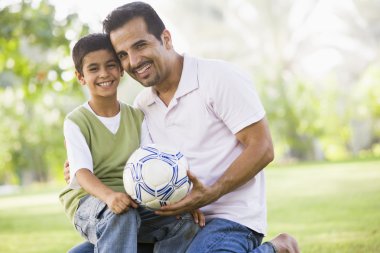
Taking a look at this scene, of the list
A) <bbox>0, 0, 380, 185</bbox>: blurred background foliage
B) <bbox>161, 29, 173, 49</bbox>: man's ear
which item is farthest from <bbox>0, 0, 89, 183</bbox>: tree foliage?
<bbox>161, 29, 173, 49</bbox>: man's ear

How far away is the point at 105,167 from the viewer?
328 cm

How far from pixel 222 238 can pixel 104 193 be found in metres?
0.65

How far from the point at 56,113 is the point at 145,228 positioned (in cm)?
2108

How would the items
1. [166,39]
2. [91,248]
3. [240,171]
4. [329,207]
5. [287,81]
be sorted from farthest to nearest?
[287,81], [329,207], [91,248], [166,39], [240,171]

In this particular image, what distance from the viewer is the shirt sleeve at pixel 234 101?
3.28 m

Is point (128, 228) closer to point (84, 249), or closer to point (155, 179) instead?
point (155, 179)

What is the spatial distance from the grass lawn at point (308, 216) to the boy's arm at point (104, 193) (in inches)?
98.1

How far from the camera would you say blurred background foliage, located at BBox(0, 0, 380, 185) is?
21.9 metres

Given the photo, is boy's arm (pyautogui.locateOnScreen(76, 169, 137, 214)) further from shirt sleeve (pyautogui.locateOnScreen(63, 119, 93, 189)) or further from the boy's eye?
the boy's eye

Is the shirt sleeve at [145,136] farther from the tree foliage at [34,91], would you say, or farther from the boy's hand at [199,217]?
the tree foliage at [34,91]

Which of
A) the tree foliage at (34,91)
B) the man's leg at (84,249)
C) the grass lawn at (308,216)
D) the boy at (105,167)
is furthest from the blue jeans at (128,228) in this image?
the tree foliage at (34,91)

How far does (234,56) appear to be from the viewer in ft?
98.8

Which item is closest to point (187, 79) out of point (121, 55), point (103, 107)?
point (121, 55)

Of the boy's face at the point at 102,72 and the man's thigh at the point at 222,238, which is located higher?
the boy's face at the point at 102,72
